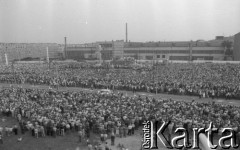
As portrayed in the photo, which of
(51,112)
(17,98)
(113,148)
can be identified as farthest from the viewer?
(17,98)

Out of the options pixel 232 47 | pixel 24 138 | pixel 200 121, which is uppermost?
pixel 232 47

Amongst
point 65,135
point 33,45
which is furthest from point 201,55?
point 33,45

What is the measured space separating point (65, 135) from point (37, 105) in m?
6.27

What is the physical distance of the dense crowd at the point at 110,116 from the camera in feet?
53.1

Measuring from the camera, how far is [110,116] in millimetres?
17734

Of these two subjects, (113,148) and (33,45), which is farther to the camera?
(33,45)

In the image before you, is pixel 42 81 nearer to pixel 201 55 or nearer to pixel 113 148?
pixel 113 148

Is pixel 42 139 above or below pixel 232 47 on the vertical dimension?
below

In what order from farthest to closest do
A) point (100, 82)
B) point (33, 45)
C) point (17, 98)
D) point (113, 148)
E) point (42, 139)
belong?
1. point (33, 45)
2. point (100, 82)
3. point (17, 98)
4. point (42, 139)
5. point (113, 148)

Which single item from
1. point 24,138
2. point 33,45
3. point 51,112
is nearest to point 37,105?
point 51,112

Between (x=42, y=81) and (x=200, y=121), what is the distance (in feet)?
95.0

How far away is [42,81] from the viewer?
132 feet

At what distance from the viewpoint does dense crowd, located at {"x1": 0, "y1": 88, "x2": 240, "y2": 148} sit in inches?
637

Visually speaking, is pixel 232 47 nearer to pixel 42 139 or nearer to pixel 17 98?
pixel 17 98
